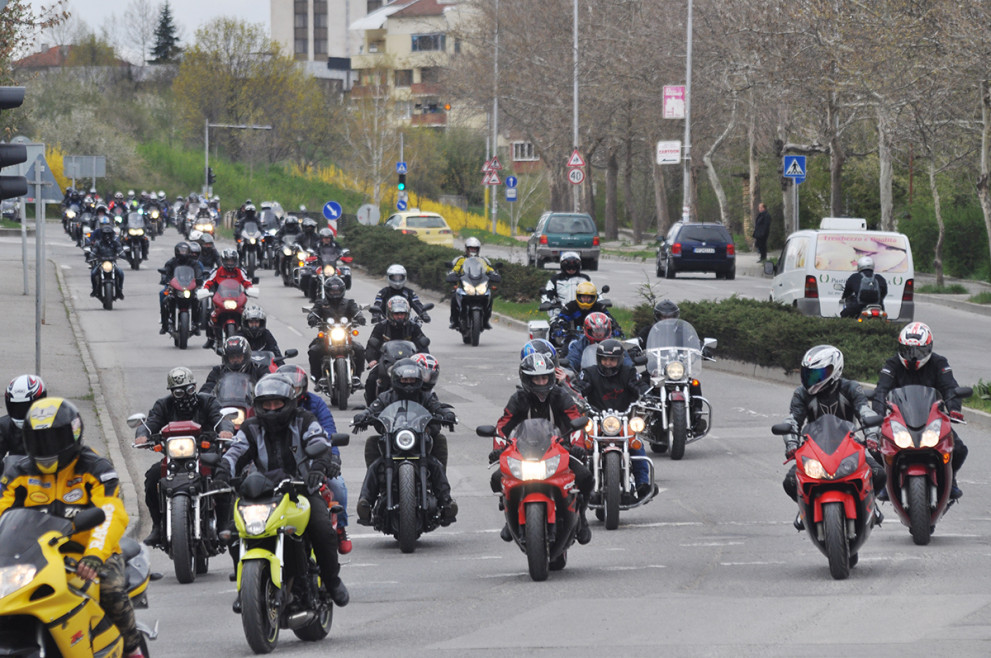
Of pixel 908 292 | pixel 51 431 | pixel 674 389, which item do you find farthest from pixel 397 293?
pixel 51 431

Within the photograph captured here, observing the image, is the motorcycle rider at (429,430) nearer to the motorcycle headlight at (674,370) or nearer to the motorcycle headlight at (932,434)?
the motorcycle headlight at (932,434)

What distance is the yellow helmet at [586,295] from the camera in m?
18.7

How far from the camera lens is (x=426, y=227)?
53875 mm

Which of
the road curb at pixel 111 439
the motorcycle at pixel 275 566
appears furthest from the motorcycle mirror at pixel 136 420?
the motorcycle at pixel 275 566

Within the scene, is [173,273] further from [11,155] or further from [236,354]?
[11,155]

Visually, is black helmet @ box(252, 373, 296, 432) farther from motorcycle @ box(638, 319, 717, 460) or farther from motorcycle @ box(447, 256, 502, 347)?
motorcycle @ box(447, 256, 502, 347)

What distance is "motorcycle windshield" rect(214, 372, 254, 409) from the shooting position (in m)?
13.5

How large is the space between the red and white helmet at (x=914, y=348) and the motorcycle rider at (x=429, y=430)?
3.28 metres

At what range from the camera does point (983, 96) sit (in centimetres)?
3456

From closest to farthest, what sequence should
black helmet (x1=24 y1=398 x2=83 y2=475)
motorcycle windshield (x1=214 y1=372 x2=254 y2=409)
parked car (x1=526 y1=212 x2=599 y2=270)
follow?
1. black helmet (x1=24 y1=398 x2=83 y2=475)
2. motorcycle windshield (x1=214 y1=372 x2=254 y2=409)
3. parked car (x1=526 y1=212 x2=599 y2=270)

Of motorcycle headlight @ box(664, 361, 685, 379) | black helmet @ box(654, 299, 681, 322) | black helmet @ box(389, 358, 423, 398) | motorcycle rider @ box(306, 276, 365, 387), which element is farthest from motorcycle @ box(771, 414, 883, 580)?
motorcycle rider @ box(306, 276, 365, 387)

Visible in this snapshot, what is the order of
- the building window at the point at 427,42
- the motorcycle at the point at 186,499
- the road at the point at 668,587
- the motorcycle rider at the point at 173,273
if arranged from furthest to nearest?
1. the building window at the point at 427,42
2. the motorcycle rider at the point at 173,273
3. the motorcycle at the point at 186,499
4. the road at the point at 668,587

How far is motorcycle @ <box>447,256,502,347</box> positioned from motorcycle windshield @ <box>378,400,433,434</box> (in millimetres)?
14835

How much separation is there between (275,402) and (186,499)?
7.35ft
